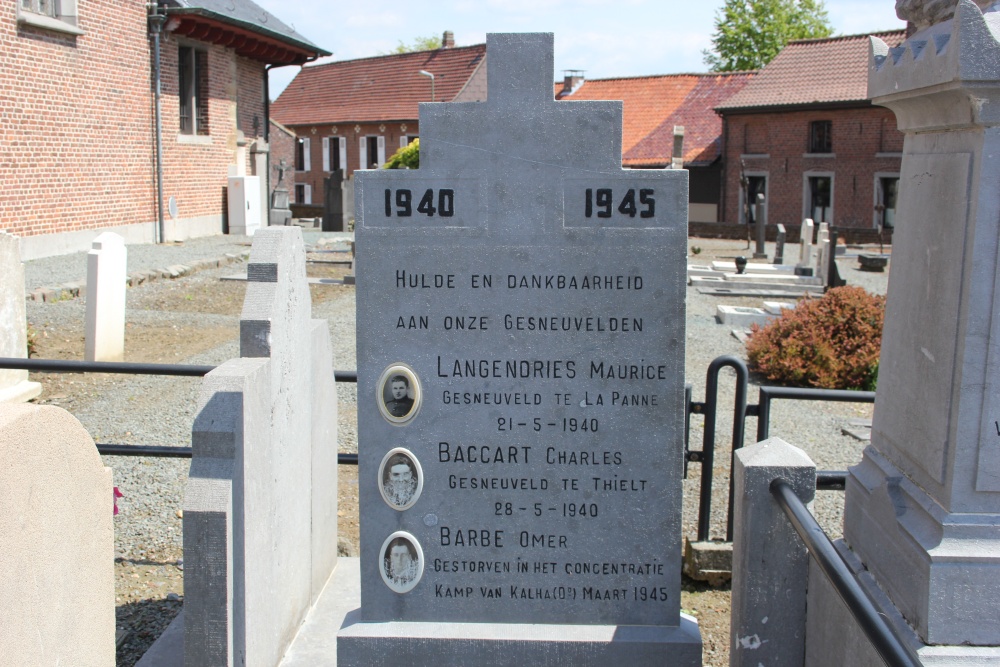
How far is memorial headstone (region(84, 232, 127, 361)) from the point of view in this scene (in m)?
9.41

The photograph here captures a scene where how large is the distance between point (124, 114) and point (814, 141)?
92.9ft

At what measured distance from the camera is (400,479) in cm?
330

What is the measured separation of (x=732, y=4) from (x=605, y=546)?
64380 mm

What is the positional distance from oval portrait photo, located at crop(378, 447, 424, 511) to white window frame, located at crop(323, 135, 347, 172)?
5171 cm

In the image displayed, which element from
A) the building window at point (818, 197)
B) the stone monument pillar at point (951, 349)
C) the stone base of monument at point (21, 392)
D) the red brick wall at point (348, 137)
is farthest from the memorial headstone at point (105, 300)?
the red brick wall at point (348, 137)

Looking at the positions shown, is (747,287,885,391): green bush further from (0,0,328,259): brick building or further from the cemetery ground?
(0,0,328,259): brick building

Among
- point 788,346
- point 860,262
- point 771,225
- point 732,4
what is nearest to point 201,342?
point 788,346

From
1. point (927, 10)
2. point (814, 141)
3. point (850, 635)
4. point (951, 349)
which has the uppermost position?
point (814, 141)

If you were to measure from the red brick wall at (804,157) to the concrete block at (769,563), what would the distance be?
3643 cm

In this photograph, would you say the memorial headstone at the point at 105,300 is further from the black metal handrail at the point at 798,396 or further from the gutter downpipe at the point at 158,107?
the gutter downpipe at the point at 158,107

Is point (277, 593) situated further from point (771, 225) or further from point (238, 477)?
point (771, 225)

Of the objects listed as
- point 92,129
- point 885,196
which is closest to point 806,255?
point 92,129

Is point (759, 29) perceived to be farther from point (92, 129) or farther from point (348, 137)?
point (92, 129)

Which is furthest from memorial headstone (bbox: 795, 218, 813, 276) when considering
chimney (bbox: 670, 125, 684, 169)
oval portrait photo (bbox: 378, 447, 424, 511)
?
oval portrait photo (bbox: 378, 447, 424, 511)
